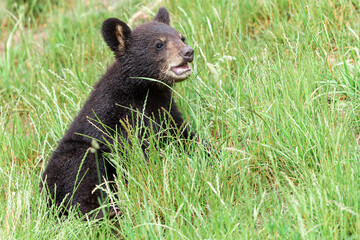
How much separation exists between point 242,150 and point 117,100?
49.2 inches

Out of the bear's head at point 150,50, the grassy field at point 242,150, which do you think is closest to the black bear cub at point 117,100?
the bear's head at point 150,50

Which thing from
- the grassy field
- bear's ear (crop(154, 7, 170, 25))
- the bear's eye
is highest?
bear's ear (crop(154, 7, 170, 25))

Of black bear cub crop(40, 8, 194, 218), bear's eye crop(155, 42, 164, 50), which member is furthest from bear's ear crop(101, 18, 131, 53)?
bear's eye crop(155, 42, 164, 50)

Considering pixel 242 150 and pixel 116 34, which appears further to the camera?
pixel 116 34

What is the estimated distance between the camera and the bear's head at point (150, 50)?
4945 millimetres

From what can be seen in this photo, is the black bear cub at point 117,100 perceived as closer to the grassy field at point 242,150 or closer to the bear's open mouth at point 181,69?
the bear's open mouth at point 181,69

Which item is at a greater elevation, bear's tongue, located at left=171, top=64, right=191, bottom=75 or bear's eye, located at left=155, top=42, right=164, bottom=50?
bear's eye, located at left=155, top=42, right=164, bottom=50

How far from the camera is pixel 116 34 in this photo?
5.14m

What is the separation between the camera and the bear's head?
4945 millimetres

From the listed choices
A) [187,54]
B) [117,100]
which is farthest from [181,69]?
[117,100]

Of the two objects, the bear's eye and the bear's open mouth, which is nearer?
the bear's open mouth

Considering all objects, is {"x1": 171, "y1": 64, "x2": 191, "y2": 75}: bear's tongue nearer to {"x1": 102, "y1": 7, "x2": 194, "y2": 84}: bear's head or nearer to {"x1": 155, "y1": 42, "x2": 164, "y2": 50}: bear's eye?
{"x1": 102, "y1": 7, "x2": 194, "y2": 84}: bear's head

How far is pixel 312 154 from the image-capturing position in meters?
4.14

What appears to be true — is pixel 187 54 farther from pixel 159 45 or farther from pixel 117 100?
pixel 117 100
